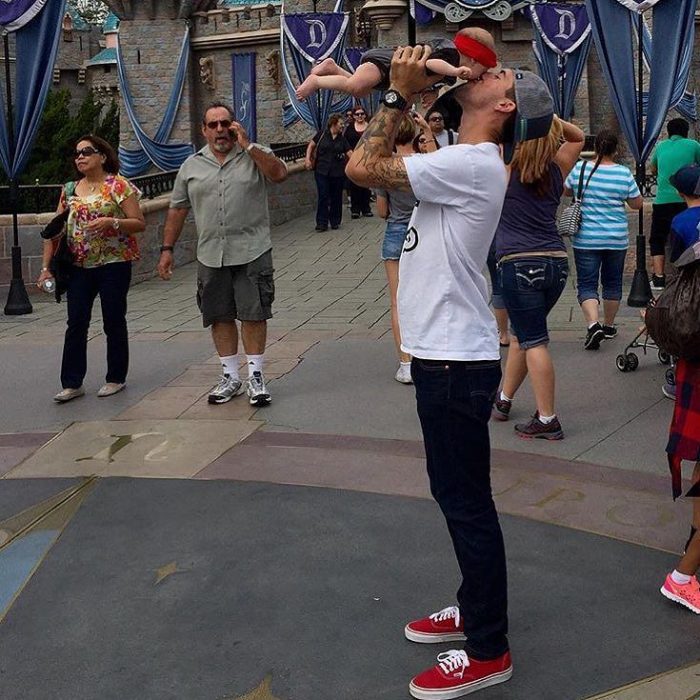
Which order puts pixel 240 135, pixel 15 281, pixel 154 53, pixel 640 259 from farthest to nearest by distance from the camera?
pixel 154 53, pixel 15 281, pixel 640 259, pixel 240 135

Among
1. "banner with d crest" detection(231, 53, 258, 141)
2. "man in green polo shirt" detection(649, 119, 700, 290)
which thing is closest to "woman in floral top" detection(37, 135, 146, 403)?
"man in green polo shirt" detection(649, 119, 700, 290)

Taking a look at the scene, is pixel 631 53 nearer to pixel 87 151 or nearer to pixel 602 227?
pixel 602 227

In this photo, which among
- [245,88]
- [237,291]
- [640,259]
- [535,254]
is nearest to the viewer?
[535,254]

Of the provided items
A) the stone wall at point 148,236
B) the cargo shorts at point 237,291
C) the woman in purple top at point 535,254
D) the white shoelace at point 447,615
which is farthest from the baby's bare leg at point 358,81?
the stone wall at point 148,236

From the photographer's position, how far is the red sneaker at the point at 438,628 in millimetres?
3506

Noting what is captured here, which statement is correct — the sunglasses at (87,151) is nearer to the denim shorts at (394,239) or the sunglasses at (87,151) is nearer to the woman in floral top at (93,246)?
the woman in floral top at (93,246)

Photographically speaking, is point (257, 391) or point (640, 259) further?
point (640, 259)

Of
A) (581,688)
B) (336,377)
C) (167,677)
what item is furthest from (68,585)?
(336,377)

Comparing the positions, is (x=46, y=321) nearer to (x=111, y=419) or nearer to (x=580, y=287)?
(x=111, y=419)

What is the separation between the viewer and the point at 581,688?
3211 mm

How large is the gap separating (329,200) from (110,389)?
1028 cm

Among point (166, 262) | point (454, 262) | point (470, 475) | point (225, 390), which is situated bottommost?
point (225, 390)

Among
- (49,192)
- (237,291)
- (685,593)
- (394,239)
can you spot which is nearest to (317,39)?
(49,192)

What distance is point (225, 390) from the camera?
6.82m
